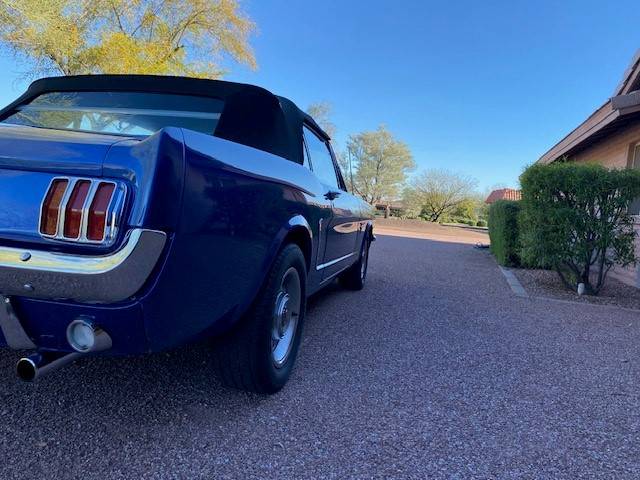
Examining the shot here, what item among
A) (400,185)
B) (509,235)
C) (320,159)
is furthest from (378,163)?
(320,159)

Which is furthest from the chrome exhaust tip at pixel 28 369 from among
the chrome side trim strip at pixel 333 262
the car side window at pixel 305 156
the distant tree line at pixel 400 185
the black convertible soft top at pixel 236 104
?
the distant tree line at pixel 400 185

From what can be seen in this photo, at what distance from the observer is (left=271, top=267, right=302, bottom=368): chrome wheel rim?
8.65 feet

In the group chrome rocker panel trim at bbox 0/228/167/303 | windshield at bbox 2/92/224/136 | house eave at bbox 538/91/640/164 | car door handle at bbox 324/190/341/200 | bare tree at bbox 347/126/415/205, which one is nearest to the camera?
chrome rocker panel trim at bbox 0/228/167/303

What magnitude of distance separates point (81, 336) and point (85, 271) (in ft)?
0.94

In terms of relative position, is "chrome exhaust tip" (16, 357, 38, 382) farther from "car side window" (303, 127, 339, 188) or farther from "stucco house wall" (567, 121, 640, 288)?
"stucco house wall" (567, 121, 640, 288)

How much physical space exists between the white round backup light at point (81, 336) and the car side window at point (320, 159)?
7.67 ft

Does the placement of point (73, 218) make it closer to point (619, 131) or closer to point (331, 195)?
point (331, 195)

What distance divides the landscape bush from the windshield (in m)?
4.95

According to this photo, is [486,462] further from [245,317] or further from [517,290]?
[517,290]

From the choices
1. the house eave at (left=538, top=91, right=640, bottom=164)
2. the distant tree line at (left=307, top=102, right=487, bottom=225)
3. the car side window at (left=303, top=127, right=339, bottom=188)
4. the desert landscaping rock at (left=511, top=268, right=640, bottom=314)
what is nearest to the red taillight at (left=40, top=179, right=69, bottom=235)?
the car side window at (left=303, top=127, right=339, bottom=188)

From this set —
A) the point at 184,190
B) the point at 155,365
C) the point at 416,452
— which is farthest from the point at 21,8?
the point at 416,452

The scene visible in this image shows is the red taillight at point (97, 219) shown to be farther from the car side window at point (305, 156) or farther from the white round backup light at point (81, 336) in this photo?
the car side window at point (305, 156)

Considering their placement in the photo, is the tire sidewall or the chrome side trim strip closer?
the tire sidewall

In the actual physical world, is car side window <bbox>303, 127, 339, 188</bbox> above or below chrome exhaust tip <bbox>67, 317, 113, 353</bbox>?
above
